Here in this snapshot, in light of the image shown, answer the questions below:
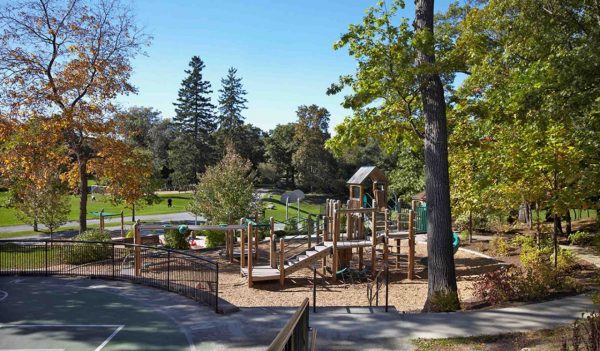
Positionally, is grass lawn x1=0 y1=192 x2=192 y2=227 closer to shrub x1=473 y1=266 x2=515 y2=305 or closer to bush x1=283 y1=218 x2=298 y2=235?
bush x1=283 y1=218 x2=298 y2=235

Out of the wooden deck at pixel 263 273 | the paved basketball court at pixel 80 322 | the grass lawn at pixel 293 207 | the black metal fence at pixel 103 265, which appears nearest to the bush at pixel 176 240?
the black metal fence at pixel 103 265

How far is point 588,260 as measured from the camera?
14.6 m

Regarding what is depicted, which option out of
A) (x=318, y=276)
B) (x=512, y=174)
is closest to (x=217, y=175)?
(x=318, y=276)

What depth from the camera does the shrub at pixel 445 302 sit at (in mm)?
9844

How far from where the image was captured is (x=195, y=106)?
2704 inches

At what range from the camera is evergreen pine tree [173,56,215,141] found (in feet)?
223

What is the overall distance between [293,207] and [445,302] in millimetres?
40896

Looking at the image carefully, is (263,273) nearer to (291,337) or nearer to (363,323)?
(363,323)

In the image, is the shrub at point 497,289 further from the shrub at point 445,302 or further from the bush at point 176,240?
the bush at point 176,240

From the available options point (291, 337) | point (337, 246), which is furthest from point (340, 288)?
point (291, 337)

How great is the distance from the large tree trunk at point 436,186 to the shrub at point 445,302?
254 millimetres

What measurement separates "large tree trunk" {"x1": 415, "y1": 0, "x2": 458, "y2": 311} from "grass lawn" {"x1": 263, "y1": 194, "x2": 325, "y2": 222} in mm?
28559

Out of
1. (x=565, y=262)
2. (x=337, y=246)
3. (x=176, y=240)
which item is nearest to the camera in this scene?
(x=565, y=262)

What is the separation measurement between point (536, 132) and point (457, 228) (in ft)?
47.0
